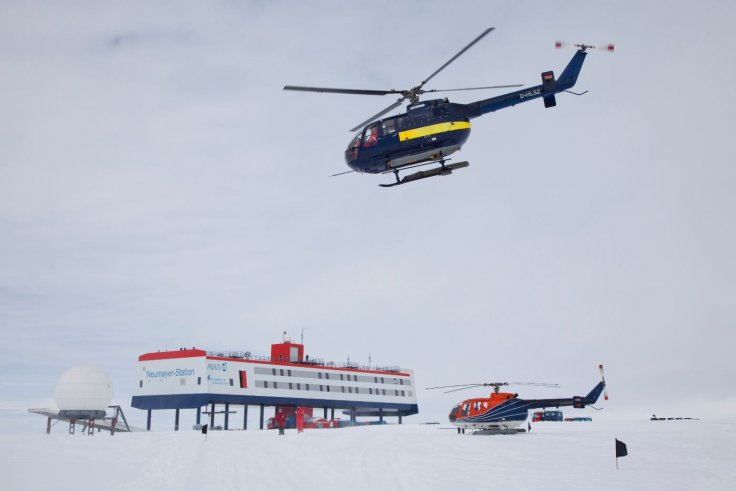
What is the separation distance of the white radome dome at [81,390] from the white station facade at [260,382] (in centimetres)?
1164

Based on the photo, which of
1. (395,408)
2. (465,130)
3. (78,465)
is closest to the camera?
(78,465)

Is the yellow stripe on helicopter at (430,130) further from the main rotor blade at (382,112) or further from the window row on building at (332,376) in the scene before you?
the window row on building at (332,376)

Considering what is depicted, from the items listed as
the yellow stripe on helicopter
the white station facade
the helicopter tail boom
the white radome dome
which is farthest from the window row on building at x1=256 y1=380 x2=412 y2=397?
the helicopter tail boom

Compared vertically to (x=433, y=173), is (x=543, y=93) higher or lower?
higher

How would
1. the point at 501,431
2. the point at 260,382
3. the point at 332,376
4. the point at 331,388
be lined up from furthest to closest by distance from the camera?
the point at 332,376
the point at 331,388
the point at 260,382
the point at 501,431

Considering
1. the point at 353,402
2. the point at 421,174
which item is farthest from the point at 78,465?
the point at 353,402

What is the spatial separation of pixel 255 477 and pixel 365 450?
32.5ft

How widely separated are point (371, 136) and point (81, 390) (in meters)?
39.6

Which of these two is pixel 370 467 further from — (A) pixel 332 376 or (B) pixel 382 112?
(A) pixel 332 376

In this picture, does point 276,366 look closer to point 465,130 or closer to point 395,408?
point 395,408

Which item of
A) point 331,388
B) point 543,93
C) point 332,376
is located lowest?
point 331,388

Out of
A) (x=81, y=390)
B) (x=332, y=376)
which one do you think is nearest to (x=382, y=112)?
(x=81, y=390)

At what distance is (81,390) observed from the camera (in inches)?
2170

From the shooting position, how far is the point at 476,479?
16.9 meters
